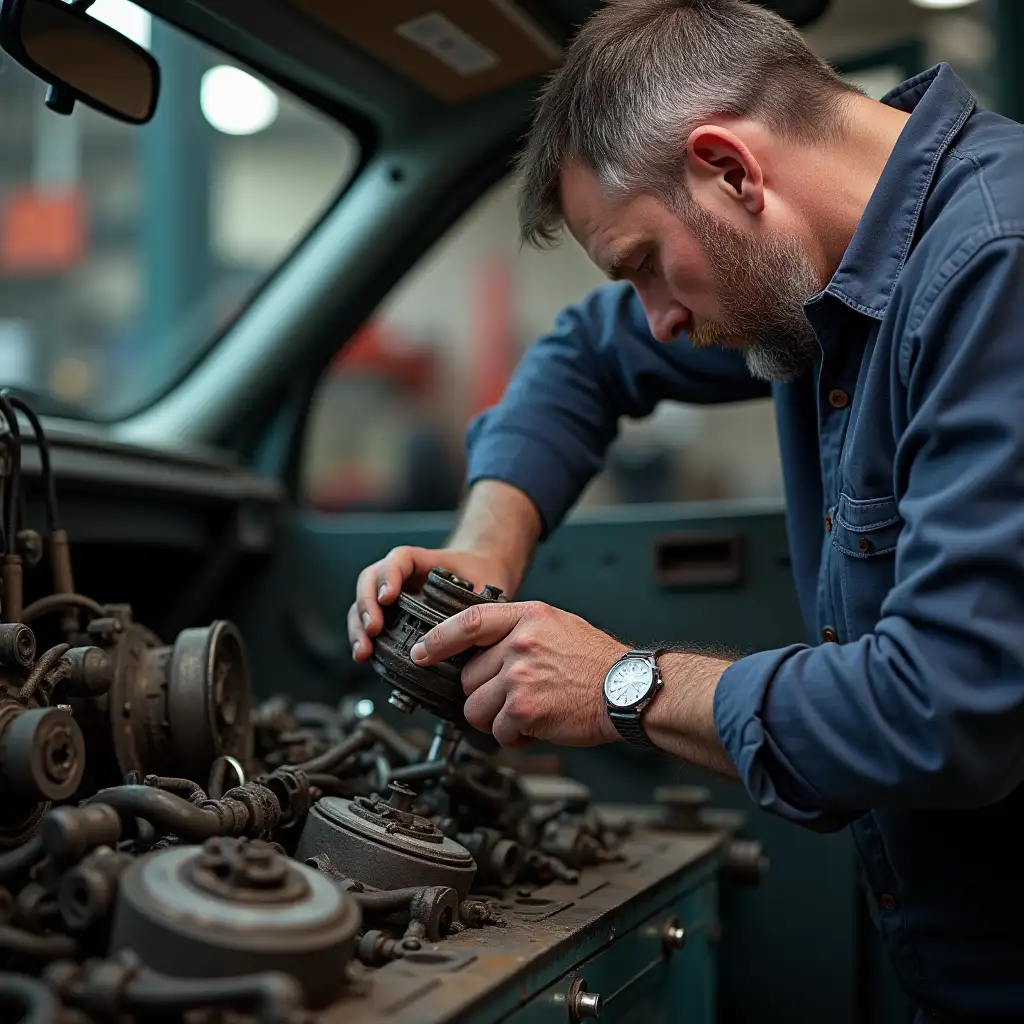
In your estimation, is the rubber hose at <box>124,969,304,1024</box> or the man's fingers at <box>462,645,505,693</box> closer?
the rubber hose at <box>124,969,304,1024</box>

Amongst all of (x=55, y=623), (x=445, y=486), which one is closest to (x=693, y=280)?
(x=55, y=623)

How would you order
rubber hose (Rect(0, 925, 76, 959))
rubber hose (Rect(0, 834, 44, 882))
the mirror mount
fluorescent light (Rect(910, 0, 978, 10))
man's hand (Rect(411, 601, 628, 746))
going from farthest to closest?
1. fluorescent light (Rect(910, 0, 978, 10))
2. the mirror mount
3. man's hand (Rect(411, 601, 628, 746))
4. rubber hose (Rect(0, 834, 44, 882))
5. rubber hose (Rect(0, 925, 76, 959))

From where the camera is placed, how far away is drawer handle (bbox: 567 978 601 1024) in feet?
3.91

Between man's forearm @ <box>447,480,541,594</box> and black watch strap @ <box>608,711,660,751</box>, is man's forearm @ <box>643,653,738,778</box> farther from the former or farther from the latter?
man's forearm @ <box>447,480,541,594</box>

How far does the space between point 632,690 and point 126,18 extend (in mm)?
1252

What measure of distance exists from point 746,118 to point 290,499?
5.07 ft

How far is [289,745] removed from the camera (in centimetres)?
164

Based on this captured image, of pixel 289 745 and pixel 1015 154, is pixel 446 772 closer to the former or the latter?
pixel 289 745

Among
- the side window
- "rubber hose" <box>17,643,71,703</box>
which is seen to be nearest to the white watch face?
"rubber hose" <box>17,643,71,703</box>

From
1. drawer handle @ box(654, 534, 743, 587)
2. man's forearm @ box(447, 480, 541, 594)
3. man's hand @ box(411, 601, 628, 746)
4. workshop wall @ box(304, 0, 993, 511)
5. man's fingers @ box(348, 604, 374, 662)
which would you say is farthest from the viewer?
workshop wall @ box(304, 0, 993, 511)

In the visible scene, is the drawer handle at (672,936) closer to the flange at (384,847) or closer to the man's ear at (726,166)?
the flange at (384,847)

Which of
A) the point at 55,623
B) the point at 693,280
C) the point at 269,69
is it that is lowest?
the point at 55,623

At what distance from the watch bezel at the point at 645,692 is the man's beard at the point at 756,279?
464 mm

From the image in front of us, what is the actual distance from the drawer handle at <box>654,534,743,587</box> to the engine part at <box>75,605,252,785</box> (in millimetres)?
1018
